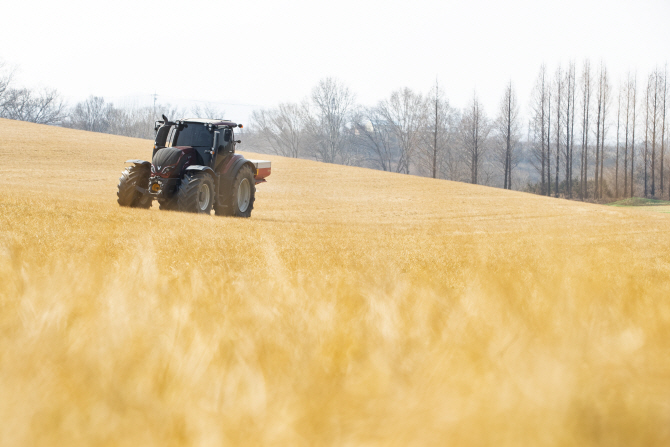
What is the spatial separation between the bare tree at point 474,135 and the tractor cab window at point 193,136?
49247 millimetres

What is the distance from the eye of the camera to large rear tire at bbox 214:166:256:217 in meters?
12.5

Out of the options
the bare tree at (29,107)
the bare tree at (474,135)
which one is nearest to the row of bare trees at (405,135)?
the bare tree at (474,135)

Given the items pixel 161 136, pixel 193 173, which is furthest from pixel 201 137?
pixel 193 173

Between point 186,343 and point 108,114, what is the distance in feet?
368

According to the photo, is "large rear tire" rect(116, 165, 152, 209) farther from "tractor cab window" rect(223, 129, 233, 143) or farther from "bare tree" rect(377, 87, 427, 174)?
"bare tree" rect(377, 87, 427, 174)

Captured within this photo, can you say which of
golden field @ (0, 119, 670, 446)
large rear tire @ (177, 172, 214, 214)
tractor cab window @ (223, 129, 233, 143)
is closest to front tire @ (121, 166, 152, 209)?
large rear tire @ (177, 172, 214, 214)

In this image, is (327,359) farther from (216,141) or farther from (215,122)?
(215,122)

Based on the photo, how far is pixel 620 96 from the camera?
60500mm

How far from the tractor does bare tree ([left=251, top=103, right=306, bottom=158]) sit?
66.8 meters

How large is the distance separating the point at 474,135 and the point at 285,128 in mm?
33171

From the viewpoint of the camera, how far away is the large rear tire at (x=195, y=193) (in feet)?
34.9

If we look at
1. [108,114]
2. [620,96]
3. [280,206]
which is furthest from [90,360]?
[108,114]

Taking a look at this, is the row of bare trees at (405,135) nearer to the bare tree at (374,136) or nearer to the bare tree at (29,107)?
the bare tree at (374,136)

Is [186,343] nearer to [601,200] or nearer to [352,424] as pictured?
[352,424]
